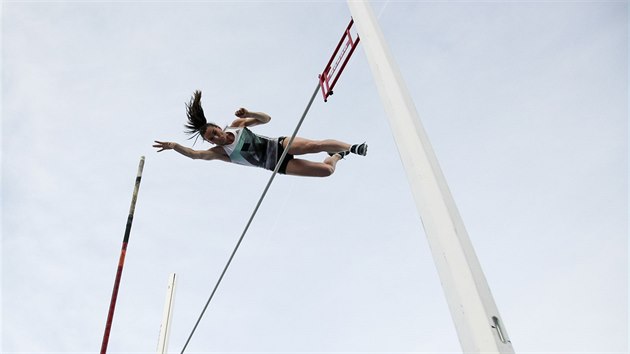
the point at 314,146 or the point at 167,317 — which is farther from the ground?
the point at 314,146

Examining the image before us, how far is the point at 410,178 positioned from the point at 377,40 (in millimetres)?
812

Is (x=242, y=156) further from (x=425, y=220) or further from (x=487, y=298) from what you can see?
(x=487, y=298)

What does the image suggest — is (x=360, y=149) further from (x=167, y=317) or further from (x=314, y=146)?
(x=167, y=317)

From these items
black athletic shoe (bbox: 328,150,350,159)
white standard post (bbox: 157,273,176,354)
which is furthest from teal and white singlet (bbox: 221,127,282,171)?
white standard post (bbox: 157,273,176,354)

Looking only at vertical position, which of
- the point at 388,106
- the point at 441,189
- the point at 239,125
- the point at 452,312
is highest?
the point at 239,125

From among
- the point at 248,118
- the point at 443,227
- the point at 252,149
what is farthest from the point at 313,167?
the point at 443,227

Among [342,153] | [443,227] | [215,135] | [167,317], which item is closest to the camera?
[443,227]

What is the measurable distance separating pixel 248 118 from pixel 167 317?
9.12 ft

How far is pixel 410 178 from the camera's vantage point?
5.73 ft

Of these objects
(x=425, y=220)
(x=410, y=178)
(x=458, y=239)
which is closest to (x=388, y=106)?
(x=410, y=178)

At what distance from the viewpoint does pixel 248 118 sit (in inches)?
171

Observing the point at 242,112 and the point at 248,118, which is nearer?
the point at 242,112

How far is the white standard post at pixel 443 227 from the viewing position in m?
1.38

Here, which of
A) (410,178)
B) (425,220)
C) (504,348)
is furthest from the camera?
(410,178)
